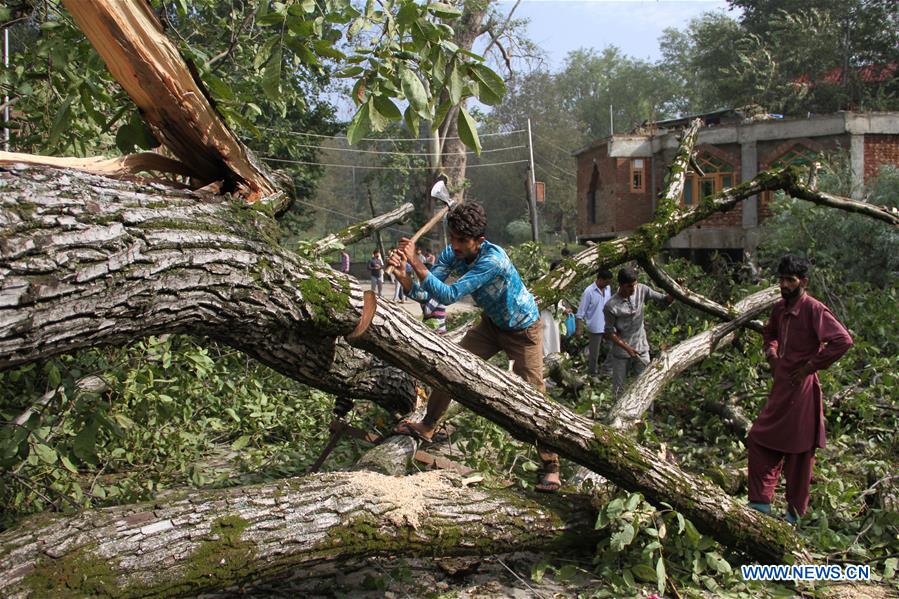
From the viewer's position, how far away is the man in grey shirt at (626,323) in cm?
654

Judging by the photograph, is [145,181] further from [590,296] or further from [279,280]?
[590,296]

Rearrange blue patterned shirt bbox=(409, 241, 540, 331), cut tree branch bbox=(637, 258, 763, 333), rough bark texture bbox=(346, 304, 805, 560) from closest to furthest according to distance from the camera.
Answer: rough bark texture bbox=(346, 304, 805, 560) → blue patterned shirt bbox=(409, 241, 540, 331) → cut tree branch bbox=(637, 258, 763, 333)

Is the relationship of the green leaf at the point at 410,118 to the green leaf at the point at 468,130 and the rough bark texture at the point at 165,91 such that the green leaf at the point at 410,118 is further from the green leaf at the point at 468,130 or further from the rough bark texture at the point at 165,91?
the rough bark texture at the point at 165,91

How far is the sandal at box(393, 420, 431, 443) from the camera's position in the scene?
4.17 m

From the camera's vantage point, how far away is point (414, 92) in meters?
2.44

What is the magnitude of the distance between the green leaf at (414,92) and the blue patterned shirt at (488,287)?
1.29 metres

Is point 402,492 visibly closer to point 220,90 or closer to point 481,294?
point 481,294

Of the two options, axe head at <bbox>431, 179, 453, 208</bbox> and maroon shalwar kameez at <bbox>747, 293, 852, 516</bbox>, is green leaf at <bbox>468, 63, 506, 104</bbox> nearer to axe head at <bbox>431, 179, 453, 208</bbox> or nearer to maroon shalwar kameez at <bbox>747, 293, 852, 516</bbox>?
axe head at <bbox>431, 179, 453, 208</bbox>

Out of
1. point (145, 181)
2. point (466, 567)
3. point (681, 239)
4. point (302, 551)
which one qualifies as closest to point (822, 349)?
point (466, 567)

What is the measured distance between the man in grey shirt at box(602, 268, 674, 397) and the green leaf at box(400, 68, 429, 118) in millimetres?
4387

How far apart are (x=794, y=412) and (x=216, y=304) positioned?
11.5ft

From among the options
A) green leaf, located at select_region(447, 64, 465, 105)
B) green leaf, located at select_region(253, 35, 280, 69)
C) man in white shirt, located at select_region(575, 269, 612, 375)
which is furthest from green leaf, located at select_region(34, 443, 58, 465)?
man in white shirt, located at select_region(575, 269, 612, 375)

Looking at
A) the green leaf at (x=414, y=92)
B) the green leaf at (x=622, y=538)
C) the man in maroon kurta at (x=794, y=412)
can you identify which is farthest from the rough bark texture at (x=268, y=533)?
the green leaf at (x=414, y=92)

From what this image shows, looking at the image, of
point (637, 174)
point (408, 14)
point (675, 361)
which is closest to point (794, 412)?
point (675, 361)
